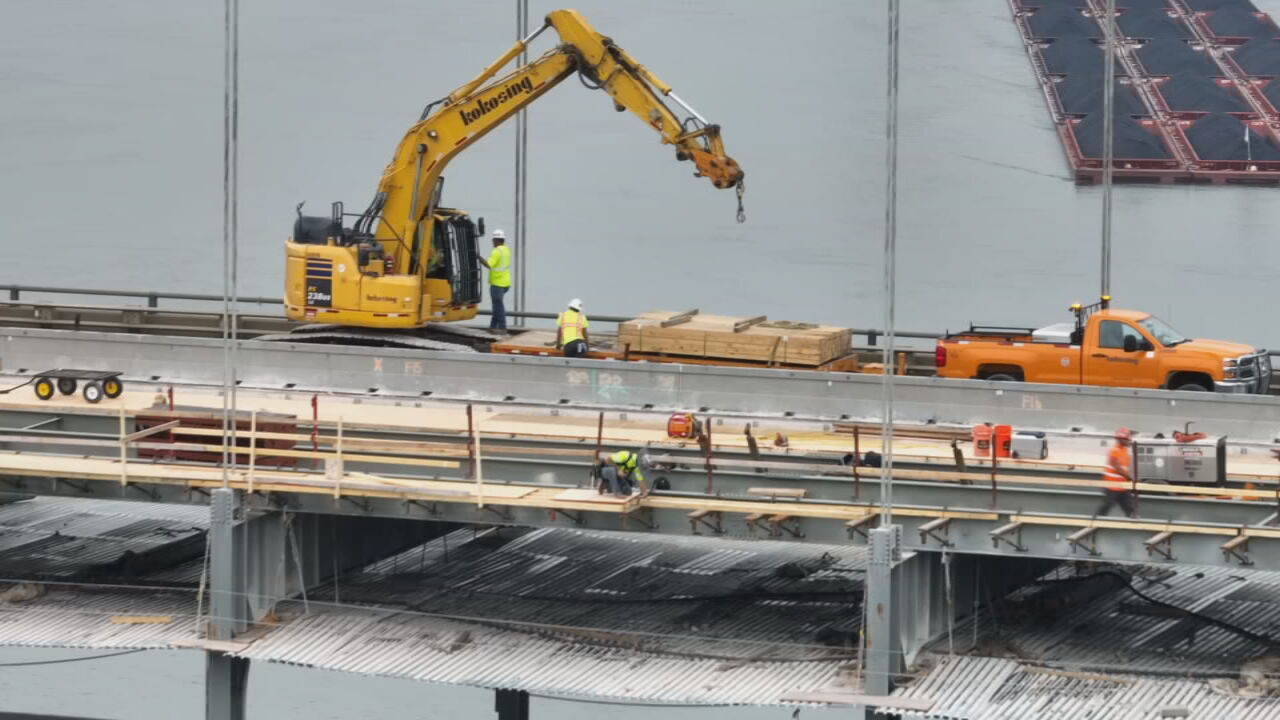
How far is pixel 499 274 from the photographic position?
38.5m

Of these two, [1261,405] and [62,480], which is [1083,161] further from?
[62,480]

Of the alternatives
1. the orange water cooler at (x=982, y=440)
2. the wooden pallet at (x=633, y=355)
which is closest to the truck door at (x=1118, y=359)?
the wooden pallet at (x=633, y=355)

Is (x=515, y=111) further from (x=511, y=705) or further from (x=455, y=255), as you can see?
(x=511, y=705)

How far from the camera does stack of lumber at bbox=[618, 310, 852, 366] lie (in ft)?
113

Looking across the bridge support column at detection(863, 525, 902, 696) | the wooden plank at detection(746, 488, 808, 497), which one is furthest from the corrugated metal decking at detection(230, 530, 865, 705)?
the wooden plank at detection(746, 488, 808, 497)

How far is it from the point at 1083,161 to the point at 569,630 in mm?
60408

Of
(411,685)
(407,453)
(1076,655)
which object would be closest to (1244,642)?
(1076,655)

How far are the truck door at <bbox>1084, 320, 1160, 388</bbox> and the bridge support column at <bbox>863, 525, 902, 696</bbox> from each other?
378 inches

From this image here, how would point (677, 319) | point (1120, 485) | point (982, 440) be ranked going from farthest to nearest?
point (677, 319) → point (982, 440) → point (1120, 485)

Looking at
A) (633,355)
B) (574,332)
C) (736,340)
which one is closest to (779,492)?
(736,340)

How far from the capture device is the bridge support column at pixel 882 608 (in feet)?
82.6

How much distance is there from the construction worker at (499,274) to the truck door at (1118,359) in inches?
450

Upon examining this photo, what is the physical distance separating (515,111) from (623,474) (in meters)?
13.1

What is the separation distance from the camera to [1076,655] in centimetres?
2747
